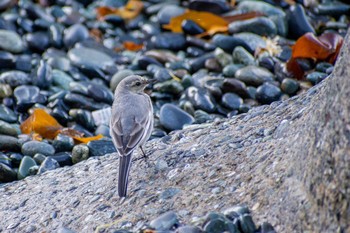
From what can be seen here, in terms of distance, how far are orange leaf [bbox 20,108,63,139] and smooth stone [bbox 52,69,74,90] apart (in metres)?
1.19

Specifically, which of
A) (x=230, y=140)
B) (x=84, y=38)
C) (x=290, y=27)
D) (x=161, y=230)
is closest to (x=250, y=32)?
(x=290, y=27)

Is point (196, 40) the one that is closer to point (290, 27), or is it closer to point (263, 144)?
point (290, 27)

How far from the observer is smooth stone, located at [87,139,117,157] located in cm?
878

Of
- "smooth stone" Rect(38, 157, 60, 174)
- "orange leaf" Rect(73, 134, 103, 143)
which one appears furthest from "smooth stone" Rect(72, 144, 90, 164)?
"orange leaf" Rect(73, 134, 103, 143)

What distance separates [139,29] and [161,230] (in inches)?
320

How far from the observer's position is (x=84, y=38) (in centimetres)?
1278

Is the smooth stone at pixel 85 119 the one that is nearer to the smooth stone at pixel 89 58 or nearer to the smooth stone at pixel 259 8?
the smooth stone at pixel 89 58

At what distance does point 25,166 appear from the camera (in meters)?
8.69

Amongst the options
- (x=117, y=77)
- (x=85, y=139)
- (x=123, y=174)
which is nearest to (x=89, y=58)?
(x=117, y=77)

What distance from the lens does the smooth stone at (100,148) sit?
28.8 feet

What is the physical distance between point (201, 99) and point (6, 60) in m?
3.12

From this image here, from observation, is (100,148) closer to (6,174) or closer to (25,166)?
(25,166)

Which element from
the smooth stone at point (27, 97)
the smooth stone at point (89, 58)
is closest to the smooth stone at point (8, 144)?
the smooth stone at point (27, 97)

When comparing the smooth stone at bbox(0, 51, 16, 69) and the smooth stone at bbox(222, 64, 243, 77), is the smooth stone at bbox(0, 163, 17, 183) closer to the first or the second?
the smooth stone at bbox(0, 51, 16, 69)
